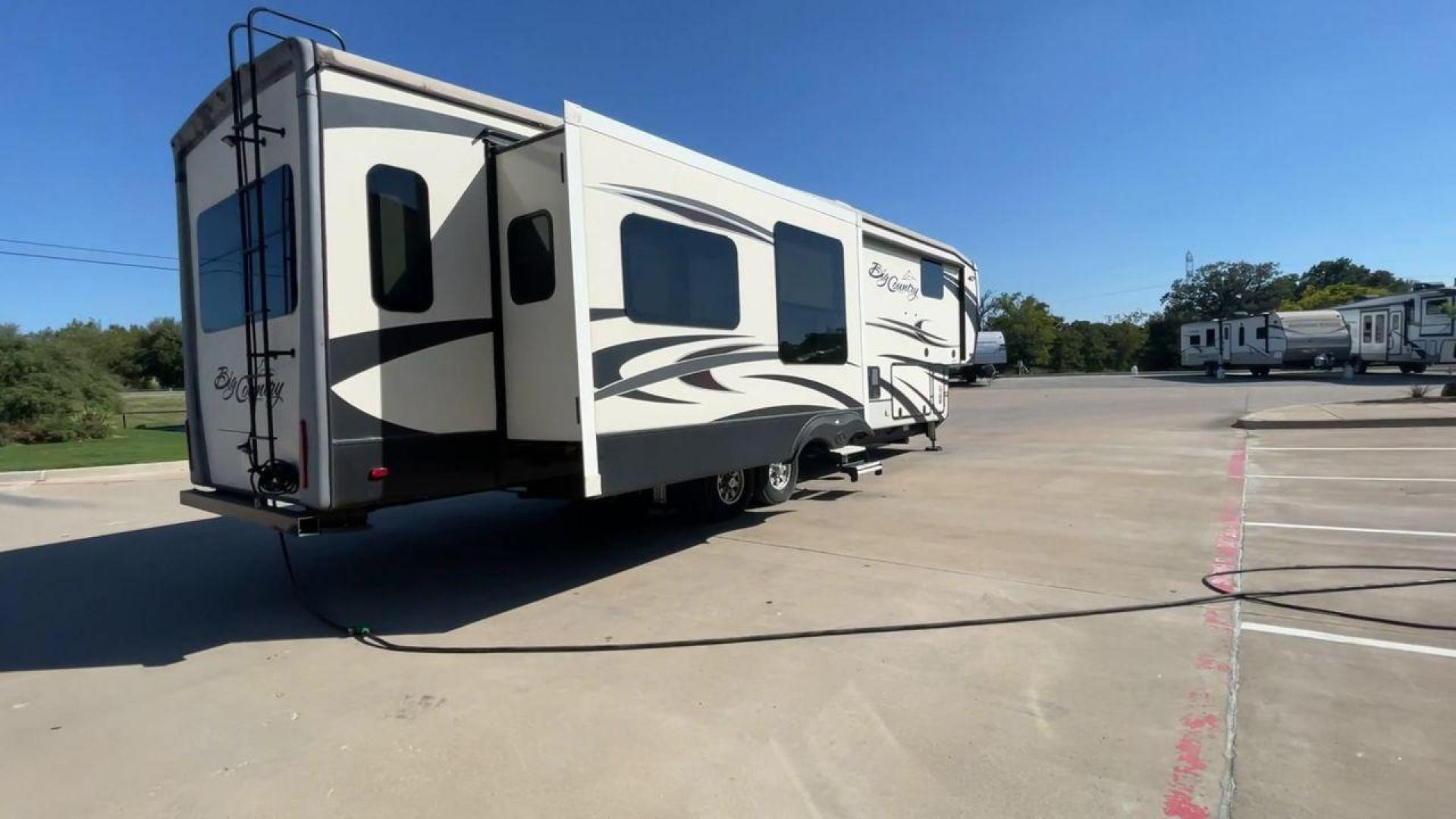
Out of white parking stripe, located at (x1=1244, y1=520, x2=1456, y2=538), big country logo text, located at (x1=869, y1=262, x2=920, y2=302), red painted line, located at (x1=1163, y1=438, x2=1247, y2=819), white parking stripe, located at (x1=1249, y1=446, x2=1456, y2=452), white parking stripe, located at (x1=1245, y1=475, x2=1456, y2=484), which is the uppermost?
big country logo text, located at (x1=869, y1=262, x2=920, y2=302)

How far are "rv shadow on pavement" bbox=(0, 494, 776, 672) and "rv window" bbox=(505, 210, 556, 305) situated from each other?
7.29 ft

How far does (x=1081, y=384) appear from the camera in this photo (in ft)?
120

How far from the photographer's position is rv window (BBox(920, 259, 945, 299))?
10.3 metres

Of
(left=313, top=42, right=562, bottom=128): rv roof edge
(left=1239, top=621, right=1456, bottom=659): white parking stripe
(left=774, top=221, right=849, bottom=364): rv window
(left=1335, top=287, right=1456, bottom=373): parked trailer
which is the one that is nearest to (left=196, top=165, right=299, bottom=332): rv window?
(left=313, top=42, right=562, bottom=128): rv roof edge

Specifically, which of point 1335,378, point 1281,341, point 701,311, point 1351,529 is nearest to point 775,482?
Answer: point 701,311

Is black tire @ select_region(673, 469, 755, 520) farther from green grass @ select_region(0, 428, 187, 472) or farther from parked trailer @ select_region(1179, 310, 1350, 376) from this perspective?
parked trailer @ select_region(1179, 310, 1350, 376)

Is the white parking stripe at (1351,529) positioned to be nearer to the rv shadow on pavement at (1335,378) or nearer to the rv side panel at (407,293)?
the rv side panel at (407,293)

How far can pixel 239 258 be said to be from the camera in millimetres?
5117

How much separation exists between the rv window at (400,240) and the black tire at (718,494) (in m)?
3.19

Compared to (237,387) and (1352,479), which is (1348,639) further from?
(237,387)

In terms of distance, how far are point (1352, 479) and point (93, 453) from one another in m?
21.8

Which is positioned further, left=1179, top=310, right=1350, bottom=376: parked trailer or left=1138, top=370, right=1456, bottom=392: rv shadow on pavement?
left=1179, top=310, right=1350, bottom=376: parked trailer

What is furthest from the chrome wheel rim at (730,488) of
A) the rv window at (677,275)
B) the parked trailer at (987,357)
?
the parked trailer at (987,357)

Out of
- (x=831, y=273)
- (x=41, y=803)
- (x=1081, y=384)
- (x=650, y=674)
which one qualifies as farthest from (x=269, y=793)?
(x=1081, y=384)
